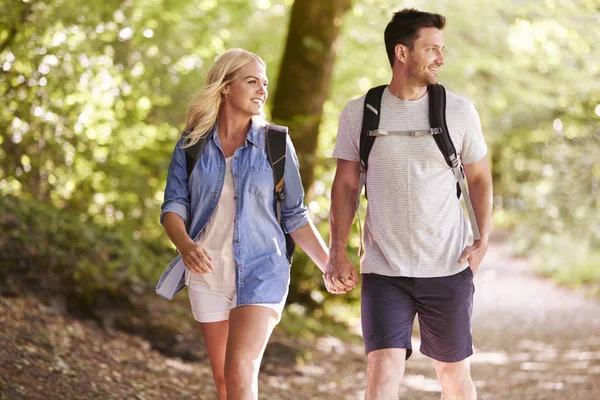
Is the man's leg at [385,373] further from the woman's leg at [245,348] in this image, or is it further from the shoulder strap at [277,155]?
the shoulder strap at [277,155]

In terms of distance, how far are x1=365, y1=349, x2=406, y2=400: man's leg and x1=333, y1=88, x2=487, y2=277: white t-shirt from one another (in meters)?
0.40

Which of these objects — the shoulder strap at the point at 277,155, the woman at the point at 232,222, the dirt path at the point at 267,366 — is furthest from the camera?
the dirt path at the point at 267,366

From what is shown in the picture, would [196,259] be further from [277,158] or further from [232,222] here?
[277,158]

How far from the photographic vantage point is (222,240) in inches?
173

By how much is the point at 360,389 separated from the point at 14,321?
128 inches

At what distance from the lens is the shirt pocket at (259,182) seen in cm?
438

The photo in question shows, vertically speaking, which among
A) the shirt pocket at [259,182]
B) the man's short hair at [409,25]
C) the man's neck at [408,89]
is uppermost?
the man's short hair at [409,25]

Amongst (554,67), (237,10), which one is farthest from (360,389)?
(554,67)

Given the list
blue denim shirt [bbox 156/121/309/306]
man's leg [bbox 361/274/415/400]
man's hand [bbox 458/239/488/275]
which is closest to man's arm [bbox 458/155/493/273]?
man's hand [bbox 458/239/488/275]

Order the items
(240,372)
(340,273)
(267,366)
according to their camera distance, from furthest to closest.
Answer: (267,366) < (340,273) < (240,372)

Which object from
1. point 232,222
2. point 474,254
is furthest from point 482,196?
point 232,222

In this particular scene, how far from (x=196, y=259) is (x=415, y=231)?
1.09 meters

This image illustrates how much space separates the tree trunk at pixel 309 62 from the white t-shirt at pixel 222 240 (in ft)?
20.2

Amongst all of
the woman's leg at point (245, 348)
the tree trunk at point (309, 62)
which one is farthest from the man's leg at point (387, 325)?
the tree trunk at point (309, 62)
